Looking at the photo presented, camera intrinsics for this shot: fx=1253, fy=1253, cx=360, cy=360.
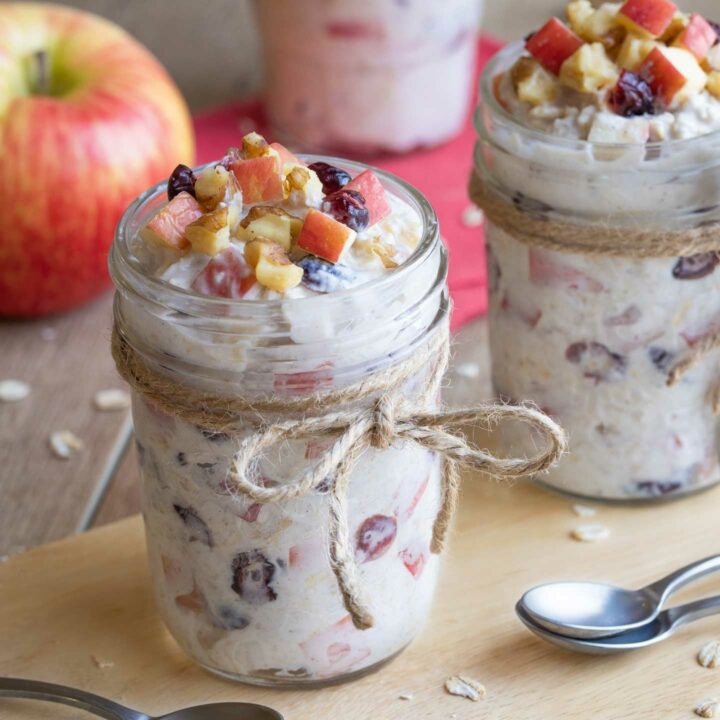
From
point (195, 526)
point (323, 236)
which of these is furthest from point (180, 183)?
point (195, 526)

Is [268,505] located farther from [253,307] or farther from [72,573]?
[72,573]

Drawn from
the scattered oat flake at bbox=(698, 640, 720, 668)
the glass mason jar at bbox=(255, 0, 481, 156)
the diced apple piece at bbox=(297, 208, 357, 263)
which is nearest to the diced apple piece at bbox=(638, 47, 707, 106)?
the diced apple piece at bbox=(297, 208, 357, 263)

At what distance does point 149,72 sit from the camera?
1.70m

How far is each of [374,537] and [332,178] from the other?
273mm

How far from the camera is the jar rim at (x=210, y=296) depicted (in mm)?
831

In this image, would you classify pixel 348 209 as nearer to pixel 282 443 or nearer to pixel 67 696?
pixel 282 443

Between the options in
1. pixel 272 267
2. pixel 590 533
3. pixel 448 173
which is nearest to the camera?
pixel 272 267

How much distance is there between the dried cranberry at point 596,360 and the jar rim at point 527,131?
0.63ft

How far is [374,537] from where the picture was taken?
949 mm

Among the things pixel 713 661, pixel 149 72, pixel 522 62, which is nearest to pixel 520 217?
pixel 522 62

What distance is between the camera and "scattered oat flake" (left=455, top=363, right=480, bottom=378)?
4.79 feet

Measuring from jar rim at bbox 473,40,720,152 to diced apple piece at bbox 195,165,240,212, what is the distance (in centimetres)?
28

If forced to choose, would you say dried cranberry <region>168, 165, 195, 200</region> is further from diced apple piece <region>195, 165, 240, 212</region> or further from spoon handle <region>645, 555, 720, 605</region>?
spoon handle <region>645, 555, 720, 605</region>

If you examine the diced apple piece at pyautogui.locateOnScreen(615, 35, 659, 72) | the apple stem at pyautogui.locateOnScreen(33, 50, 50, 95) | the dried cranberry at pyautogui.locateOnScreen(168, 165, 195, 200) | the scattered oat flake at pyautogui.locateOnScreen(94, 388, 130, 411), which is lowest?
the scattered oat flake at pyautogui.locateOnScreen(94, 388, 130, 411)
